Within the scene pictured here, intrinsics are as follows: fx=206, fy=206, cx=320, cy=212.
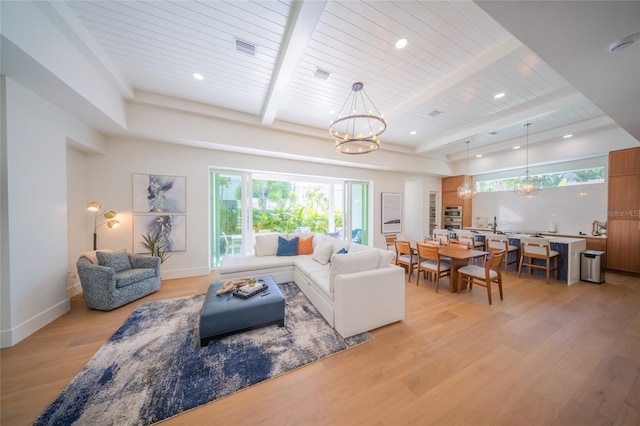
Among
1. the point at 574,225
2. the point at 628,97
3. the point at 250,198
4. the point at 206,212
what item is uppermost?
the point at 628,97

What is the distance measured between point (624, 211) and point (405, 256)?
470 centimetres

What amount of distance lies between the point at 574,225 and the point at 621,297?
2.70 metres

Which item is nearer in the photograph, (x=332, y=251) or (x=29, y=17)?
(x=29, y=17)

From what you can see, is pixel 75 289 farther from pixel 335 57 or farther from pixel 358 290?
pixel 335 57

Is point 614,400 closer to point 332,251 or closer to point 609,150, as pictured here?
point 332,251

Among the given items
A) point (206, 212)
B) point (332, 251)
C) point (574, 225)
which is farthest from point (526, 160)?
point (206, 212)

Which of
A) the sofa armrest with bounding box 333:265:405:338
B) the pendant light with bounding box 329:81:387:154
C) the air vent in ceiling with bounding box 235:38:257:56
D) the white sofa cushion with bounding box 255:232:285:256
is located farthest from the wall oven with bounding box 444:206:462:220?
the air vent in ceiling with bounding box 235:38:257:56

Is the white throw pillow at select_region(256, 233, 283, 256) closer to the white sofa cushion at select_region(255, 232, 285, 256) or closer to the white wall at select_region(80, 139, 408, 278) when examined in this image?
the white sofa cushion at select_region(255, 232, 285, 256)

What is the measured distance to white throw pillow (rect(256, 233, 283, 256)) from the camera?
14.1ft

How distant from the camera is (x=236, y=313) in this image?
222cm

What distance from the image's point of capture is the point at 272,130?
443 centimetres

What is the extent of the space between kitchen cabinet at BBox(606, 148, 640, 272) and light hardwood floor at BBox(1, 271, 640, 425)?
2664mm

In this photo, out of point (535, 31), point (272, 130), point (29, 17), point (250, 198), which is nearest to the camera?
point (535, 31)

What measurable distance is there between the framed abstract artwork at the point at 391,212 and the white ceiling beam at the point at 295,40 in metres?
4.52
